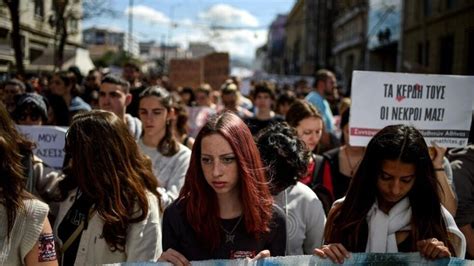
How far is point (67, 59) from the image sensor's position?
20.8 metres

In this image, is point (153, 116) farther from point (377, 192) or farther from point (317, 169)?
point (377, 192)

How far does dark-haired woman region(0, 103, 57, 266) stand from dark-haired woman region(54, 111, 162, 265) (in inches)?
17.1

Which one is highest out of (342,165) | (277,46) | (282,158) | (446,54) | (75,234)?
(277,46)

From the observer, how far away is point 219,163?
8.32 feet

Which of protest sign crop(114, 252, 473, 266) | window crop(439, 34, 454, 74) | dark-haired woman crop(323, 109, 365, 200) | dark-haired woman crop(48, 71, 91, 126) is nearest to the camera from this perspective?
protest sign crop(114, 252, 473, 266)

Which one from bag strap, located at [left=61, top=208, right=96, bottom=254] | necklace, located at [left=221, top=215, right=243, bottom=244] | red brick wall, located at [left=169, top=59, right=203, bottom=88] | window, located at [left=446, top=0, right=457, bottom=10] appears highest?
window, located at [left=446, top=0, right=457, bottom=10]

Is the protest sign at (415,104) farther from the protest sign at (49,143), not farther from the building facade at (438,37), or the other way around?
the building facade at (438,37)

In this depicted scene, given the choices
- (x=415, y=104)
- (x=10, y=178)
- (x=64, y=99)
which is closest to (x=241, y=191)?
(x=10, y=178)

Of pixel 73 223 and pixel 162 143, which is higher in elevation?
pixel 162 143

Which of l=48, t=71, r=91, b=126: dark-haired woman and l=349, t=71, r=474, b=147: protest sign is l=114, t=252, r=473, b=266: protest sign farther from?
l=48, t=71, r=91, b=126: dark-haired woman

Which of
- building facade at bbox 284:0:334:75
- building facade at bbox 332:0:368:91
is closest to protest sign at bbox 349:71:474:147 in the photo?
building facade at bbox 332:0:368:91

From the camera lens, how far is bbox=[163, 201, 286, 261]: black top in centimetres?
254

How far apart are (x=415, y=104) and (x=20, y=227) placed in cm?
276

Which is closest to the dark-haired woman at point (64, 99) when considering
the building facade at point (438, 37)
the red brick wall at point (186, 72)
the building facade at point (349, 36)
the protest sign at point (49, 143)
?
the protest sign at point (49, 143)
